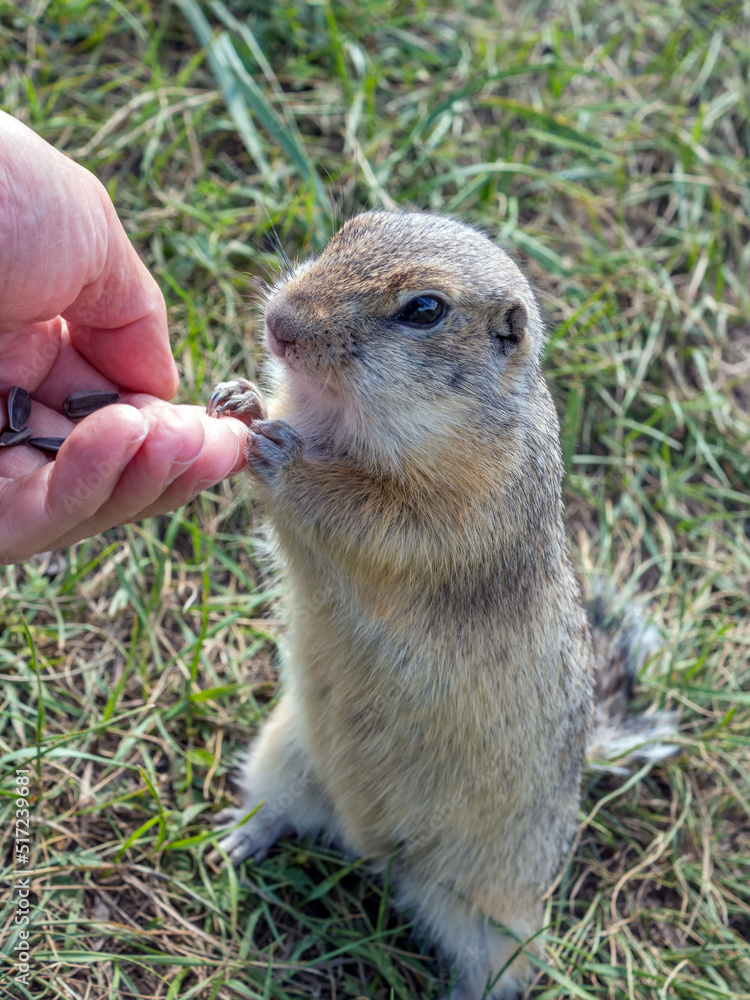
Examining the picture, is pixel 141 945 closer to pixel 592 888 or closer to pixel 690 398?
pixel 592 888

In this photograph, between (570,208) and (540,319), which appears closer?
(540,319)

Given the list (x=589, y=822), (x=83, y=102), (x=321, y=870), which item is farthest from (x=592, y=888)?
(x=83, y=102)

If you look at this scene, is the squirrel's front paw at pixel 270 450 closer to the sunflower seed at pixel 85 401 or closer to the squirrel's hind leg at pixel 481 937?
the sunflower seed at pixel 85 401

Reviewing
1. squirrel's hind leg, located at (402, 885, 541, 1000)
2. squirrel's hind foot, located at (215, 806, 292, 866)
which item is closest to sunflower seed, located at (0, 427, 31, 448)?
squirrel's hind foot, located at (215, 806, 292, 866)

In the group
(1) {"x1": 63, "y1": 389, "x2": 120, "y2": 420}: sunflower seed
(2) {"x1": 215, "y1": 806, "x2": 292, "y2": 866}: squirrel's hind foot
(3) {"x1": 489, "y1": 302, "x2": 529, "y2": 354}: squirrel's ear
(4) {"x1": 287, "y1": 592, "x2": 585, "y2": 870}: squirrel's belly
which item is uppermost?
(3) {"x1": 489, "y1": 302, "x2": 529, "y2": 354}: squirrel's ear

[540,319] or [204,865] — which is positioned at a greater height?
[540,319]

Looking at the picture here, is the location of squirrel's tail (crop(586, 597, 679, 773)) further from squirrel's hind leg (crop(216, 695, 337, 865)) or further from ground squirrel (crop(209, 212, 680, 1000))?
squirrel's hind leg (crop(216, 695, 337, 865))

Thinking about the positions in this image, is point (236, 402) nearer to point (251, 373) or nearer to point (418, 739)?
point (418, 739)
